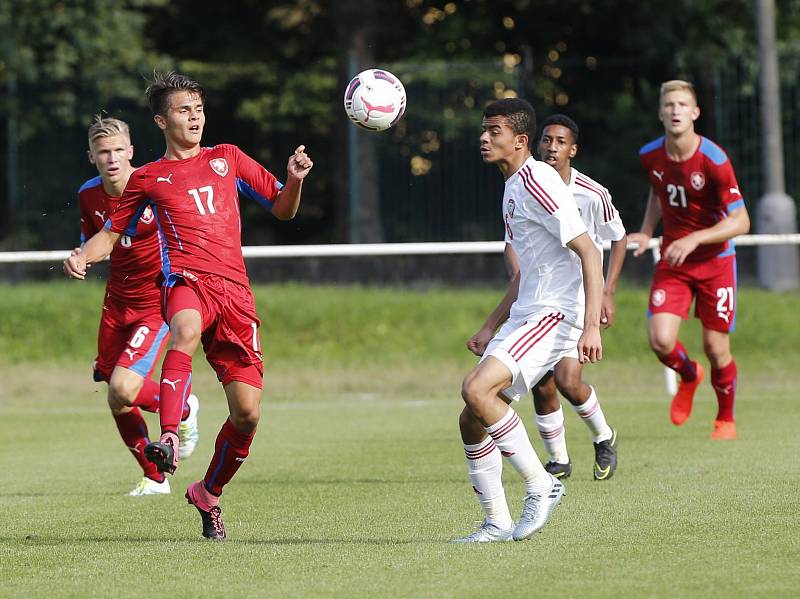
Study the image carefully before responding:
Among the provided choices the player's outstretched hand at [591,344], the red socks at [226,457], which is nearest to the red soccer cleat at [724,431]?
the player's outstretched hand at [591,344]

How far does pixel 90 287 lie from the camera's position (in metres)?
20.5

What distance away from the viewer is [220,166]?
7.46 metres

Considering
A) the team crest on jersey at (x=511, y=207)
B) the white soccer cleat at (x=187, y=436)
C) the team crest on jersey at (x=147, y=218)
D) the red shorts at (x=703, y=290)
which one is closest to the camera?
the team crest on jersey at (x=511, y=207)

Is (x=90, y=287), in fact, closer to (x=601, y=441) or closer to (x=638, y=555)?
(x=601, y=441)

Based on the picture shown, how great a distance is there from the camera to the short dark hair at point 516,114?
6.90 meters

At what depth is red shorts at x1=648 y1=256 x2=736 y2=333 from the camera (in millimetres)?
10945

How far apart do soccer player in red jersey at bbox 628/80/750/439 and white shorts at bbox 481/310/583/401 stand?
3625 mm

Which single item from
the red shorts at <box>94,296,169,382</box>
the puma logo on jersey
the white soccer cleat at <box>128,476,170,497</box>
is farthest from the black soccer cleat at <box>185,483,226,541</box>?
the red shorts at <box>94,296,169,382</box>

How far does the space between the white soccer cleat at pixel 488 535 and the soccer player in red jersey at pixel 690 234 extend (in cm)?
412

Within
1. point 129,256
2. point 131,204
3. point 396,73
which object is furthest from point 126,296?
point 396,73

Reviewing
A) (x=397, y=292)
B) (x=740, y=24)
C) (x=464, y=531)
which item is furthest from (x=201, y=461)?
(x=740, y=24)

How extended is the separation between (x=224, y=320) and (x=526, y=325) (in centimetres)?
145

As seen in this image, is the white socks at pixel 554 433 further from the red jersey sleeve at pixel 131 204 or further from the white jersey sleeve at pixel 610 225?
the red jersey sleeve at pixel 131 204

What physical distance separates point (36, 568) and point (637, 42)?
21493 millimetres
